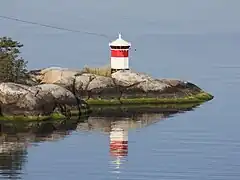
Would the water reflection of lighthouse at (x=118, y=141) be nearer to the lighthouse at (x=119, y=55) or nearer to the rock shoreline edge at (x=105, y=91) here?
the rock shoreline edge at (x=105, y=91)

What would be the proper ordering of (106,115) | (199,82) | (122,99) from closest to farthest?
(106,115) → (122,99) → (199,82)

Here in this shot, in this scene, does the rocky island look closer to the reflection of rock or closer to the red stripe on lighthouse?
the red stripe on lighthouse

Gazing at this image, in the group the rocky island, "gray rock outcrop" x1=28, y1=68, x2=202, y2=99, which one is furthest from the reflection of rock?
"gray rock outcrop" x1=28, y1=68, x2=202, y2=99

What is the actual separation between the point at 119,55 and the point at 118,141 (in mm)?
12446

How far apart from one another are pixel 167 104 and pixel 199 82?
12.2m

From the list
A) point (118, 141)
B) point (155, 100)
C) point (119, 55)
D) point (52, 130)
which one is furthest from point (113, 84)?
point (118, 141)

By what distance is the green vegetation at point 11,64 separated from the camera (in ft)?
116

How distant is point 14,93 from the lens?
30.7m

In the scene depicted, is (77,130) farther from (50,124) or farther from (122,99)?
(122,99)

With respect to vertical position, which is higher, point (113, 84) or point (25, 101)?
point (113, 84)

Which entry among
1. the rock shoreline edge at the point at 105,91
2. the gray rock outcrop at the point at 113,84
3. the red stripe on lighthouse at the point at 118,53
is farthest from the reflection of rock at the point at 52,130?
the red stripe on lighthouse at the point at 118,53

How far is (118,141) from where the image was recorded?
89.6 feet

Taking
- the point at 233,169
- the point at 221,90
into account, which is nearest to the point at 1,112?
the point at 233,169

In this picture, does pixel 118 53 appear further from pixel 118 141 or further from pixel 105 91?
pixel 118 141
